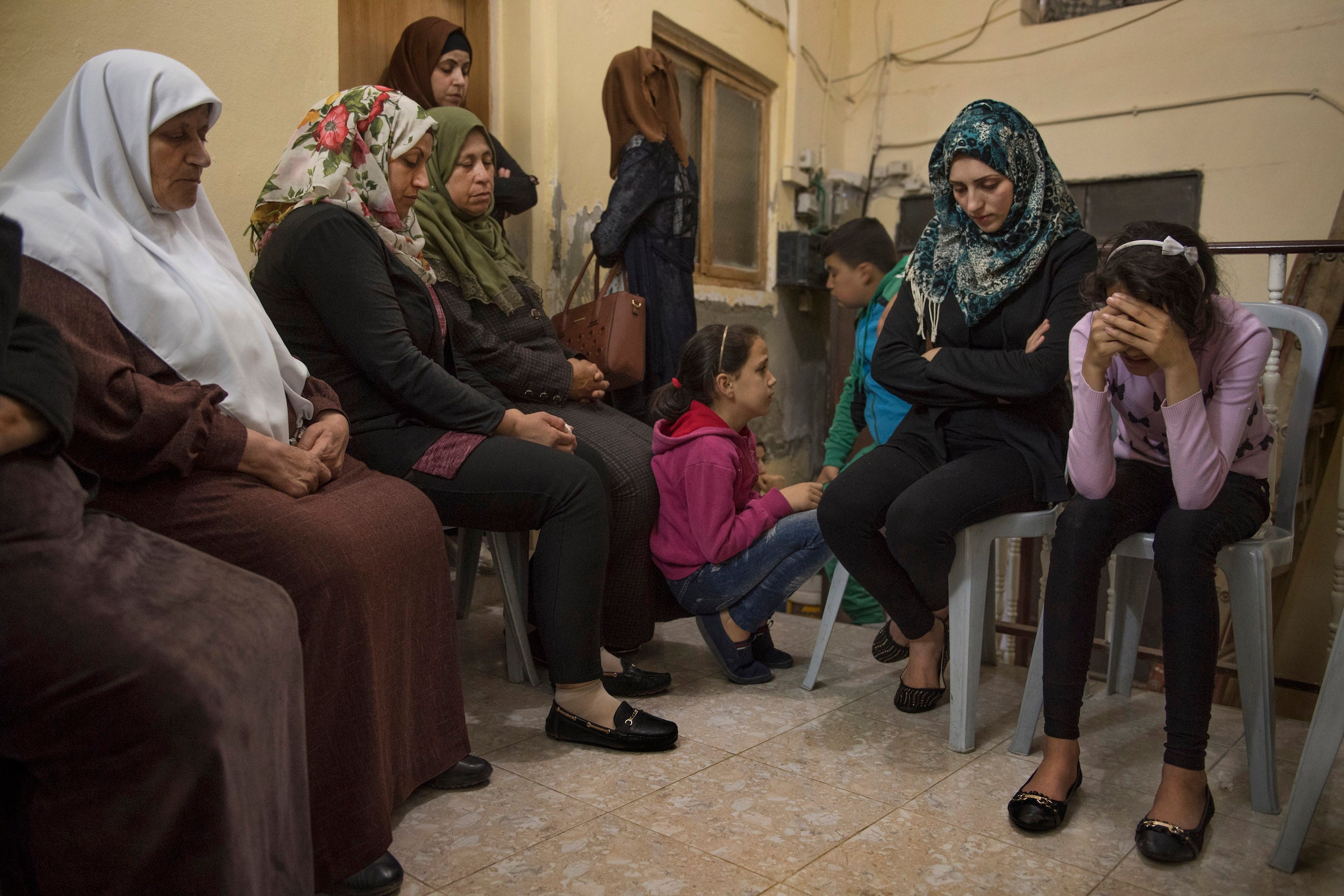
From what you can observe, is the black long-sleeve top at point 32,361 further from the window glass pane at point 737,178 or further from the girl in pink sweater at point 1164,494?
the window glass pane at point 737,178

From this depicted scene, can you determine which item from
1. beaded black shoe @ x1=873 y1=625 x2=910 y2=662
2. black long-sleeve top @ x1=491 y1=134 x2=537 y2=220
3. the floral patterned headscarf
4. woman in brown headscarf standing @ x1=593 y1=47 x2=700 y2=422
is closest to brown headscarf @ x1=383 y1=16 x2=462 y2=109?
black long-sleeve top @ x1=491 y1=134 x2=537 y2=220

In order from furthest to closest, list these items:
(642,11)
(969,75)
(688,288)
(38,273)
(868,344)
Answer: (969,75) < (642,11) < (688,288) < (868,344) < (38,273)

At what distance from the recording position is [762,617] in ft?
7.57

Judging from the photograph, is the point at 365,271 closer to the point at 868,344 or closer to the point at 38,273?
the point at 38,273

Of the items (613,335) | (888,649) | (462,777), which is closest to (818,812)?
(462,777)

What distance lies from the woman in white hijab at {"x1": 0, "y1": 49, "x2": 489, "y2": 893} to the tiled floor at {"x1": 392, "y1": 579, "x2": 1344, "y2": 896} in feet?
0.68

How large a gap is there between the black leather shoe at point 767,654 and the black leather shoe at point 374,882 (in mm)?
1269

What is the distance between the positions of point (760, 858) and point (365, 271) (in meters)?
1.27

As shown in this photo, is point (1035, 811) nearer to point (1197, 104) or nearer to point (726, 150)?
point (726, 150)

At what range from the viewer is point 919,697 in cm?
214

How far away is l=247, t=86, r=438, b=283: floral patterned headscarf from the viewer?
1.91 m

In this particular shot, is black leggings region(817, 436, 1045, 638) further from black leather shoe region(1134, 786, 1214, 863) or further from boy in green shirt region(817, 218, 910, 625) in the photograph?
black leather shoe region(1134, 786, 1214, 863)

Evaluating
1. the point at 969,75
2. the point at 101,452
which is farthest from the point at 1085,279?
the point at 969,75

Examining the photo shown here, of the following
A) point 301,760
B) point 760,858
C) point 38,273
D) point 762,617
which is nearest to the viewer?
point 301,760
